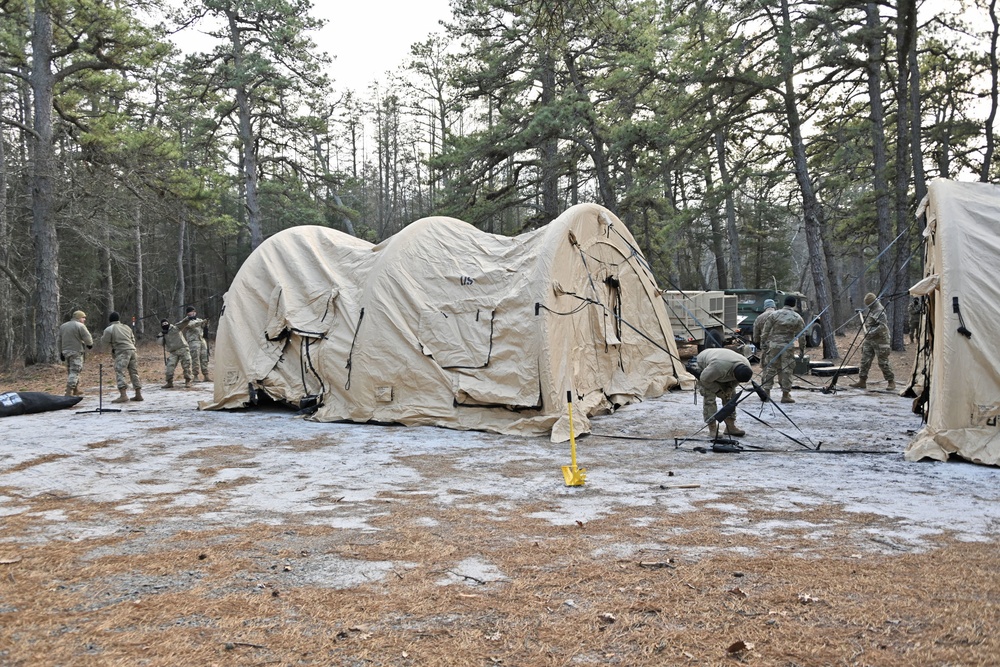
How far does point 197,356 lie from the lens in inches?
629

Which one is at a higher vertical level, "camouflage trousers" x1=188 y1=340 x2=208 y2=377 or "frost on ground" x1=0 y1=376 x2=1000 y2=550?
"camouflage trousers" x1=188 y1=340 x2=208 y2=377

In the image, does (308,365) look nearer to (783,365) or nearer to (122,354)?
(122,354)

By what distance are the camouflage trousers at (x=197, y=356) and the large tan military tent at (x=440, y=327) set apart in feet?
15.6

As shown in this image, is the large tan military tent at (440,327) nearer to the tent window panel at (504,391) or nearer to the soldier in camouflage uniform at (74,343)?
the tent window panel at (504,391)

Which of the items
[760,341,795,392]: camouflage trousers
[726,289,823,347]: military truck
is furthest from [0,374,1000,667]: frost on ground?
[726,289,823,347]: military truck

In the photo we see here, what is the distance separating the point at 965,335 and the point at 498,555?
5549mm

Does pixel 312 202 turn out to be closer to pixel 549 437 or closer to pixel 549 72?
pixel 549 72

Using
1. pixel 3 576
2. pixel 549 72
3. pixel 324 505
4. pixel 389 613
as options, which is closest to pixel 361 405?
pixel 324 505

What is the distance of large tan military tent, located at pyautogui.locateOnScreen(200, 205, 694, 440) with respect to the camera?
31.4ft

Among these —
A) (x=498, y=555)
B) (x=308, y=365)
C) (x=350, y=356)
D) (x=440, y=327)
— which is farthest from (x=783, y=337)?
(x=498, y=555)

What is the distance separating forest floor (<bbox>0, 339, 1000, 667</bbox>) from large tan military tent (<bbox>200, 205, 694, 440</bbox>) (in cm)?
143

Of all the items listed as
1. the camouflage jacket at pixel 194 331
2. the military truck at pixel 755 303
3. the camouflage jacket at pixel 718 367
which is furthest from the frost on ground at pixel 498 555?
the military truck at pixel 755 303

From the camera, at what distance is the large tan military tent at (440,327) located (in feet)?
31.4

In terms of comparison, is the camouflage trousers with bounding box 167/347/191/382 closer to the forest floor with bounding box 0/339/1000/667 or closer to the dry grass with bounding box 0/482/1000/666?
the forest floor with bounding box 0/339/1000/667
